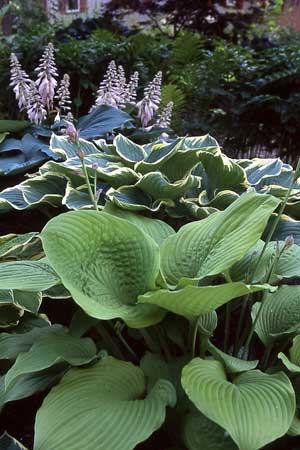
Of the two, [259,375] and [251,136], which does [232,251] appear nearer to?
[259,375]

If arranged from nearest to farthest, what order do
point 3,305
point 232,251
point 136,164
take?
point 232,251 < point 3,305 < point 136,164

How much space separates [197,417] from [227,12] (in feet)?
19.8

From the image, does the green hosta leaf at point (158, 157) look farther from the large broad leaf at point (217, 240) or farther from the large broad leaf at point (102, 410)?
the large broad leaf at point (102, 410)

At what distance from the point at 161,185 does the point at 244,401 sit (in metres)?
0.91

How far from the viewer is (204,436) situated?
1.18 m

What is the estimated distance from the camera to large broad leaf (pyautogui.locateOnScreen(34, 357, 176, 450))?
1069 millimetres

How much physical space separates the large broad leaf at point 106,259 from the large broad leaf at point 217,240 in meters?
0.10

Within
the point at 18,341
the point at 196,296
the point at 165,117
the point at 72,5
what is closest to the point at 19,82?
the point at 165,117

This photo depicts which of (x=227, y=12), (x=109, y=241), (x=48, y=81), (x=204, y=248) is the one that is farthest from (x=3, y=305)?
(x=227, y=12)

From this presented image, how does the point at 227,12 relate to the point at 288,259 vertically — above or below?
above

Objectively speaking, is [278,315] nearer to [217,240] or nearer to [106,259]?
[217,240]

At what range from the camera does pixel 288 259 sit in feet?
4.80

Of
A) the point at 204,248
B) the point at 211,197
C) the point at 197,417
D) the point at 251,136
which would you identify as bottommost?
the point at 251,136

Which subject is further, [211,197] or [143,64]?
[143,64]
